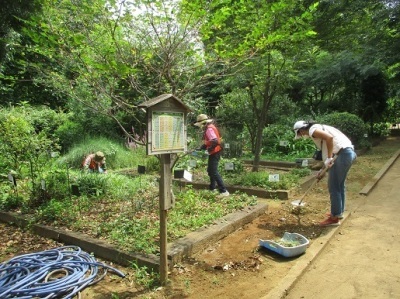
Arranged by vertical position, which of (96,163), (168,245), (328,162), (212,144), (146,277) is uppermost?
(212,144)

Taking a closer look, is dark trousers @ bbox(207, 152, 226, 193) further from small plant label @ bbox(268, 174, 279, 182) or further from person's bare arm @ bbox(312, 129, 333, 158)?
person's bare arm @ bbox(312, 129, 333, 158)

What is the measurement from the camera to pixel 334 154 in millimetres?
4523

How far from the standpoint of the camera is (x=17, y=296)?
9.33ft

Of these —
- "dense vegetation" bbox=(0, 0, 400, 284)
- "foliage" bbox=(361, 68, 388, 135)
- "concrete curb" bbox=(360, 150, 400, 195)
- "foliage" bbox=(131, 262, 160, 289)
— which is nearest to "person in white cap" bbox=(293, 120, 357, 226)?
"dense vegetation" bbox=(0, 0, 400, 284)

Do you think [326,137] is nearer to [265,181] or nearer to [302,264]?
[302,264]

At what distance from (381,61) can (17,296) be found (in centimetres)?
1359

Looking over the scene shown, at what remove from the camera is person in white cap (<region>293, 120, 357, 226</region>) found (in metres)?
4.44

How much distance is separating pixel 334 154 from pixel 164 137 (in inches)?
106

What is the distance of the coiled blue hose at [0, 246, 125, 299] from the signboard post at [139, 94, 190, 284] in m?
0.78

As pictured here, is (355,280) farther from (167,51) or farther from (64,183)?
(64,183)

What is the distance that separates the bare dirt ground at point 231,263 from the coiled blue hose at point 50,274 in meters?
0.15

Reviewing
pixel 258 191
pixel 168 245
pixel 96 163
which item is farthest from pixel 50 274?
pixel 96 163

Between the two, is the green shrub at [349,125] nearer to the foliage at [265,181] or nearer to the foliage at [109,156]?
the foliage at [265,181]

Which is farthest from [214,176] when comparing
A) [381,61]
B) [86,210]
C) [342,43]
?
[342,43]
